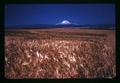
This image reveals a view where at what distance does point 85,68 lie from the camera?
16.0 feet

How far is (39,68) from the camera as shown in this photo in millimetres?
4863

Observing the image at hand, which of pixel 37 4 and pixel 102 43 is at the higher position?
pixel 37 4

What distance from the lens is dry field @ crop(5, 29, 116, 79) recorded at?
16.0 feet

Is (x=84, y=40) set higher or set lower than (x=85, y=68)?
higher

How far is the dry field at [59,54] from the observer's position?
486cm

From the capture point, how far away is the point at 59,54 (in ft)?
16.0

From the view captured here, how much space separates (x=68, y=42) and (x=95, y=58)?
1.39 ft

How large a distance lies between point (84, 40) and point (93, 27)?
21cm
